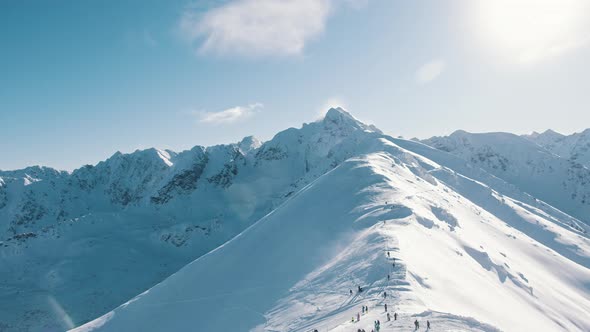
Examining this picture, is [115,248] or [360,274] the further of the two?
[115,248]

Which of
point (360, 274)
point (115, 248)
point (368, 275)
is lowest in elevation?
point (115, 248)

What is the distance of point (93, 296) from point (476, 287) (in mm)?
→ 111627

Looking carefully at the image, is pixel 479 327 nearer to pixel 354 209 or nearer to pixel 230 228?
pixel 354 209

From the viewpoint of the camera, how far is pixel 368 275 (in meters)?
37.9

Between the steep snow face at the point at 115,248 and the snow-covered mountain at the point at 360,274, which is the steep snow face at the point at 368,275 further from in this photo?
the steep snow face at the point at 115,248

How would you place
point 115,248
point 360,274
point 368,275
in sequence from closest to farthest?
point 368,275 < point 360,274 < point 115,248

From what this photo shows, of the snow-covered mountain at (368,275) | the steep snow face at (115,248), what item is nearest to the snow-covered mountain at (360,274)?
the snow-covered mountain at (368,275)

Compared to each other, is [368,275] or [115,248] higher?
[368,275]

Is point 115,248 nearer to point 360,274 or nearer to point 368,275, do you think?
point 360,274

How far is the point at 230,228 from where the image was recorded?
550 ft

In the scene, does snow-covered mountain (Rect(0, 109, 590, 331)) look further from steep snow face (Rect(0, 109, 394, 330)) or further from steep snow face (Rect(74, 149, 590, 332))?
steep snow face (Rect(0, 109, 394, 330))

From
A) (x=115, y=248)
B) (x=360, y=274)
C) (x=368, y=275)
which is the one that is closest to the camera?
(x=368, y=275)

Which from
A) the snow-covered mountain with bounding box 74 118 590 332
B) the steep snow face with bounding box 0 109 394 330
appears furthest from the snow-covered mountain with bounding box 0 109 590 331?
the steep snow face with bounding box 0 109 394 330

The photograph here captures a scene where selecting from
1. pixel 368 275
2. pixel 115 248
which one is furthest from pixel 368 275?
pixel 115 248
